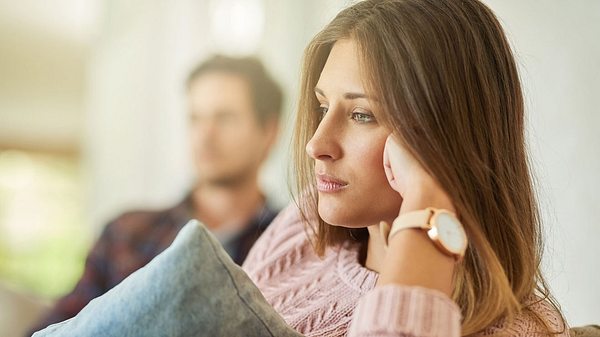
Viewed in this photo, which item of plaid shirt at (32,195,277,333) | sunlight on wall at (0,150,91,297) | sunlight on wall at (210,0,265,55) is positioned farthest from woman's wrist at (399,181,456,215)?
sunlight on wall at (0,150,91,297)

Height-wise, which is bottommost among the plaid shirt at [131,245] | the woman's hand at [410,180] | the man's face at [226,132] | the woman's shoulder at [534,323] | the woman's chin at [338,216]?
the plaid shirt at [131,245]

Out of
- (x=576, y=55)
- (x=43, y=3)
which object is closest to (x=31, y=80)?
(x=43, y=3)

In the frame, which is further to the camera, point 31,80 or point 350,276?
point 31,80

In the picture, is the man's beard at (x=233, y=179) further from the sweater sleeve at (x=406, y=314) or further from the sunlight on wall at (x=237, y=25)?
the sweater sleeve at (x=406, y=314)

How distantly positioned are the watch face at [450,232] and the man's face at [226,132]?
208cm

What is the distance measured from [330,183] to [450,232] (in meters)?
0.23

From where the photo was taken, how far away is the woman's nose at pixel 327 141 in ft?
3.01

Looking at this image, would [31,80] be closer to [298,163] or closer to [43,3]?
[43,3]

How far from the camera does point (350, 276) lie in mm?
1047

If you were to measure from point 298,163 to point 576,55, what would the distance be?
0.72 metres

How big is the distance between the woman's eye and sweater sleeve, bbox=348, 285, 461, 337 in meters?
0.25

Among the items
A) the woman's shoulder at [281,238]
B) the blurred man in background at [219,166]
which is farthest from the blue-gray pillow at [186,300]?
the blurred man in background at [219,166]

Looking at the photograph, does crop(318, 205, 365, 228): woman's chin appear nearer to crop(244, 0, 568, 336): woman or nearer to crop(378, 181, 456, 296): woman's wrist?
crop(244, 0, 568, 336): woman

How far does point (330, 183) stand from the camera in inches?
37.1
